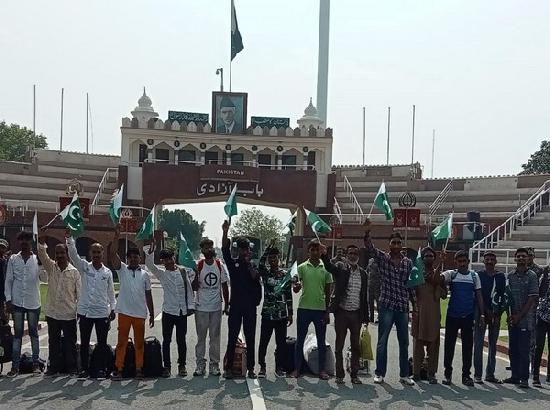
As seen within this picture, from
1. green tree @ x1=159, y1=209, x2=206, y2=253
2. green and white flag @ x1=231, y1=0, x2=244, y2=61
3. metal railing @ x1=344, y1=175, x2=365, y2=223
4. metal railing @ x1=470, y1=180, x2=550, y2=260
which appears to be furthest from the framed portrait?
green tree @ x1=159, y1=209, x2=206, y2=253

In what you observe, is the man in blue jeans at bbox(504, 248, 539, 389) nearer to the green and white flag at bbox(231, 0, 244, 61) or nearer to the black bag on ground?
the black bag on ground

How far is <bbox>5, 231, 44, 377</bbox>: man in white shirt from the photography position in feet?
32.3

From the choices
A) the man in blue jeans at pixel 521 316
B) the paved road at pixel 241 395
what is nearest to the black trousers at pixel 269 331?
the paved road at pixel 241 395

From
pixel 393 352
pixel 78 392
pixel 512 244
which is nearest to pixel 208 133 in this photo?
pixel 512 244

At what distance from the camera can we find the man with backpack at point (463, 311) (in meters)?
10.1

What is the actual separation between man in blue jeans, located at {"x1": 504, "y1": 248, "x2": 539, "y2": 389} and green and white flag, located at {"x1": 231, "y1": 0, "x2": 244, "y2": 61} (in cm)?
4451

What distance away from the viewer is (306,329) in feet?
32.8

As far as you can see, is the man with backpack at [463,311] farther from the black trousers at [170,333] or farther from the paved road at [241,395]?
the black trousers at [170,333]

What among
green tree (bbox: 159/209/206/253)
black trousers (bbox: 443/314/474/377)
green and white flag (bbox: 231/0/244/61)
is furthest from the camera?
green tree (bbox: 159/209/206/253)

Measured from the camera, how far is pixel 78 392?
8.80m

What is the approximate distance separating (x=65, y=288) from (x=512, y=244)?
2736 centimetres

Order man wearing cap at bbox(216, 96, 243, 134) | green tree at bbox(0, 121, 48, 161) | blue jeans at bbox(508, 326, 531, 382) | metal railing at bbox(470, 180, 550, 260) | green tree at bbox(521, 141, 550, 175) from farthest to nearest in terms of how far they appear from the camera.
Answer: green tree at bbox(0, 121, 48, 161) → green tree at bbox(521, 141, 550, 175) → man wearing cap at bbox(216, 96, 243, 134) → metal railing at bbox(470, 180, 550, 260) → blue jeans at bbox(508, 326, 531, 382)

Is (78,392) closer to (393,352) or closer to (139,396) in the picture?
(139,396)

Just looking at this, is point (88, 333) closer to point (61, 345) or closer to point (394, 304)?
point (61, 345)
